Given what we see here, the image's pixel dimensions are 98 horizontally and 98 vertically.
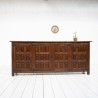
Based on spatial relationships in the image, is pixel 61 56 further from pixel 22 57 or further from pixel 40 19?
pixel 40 19

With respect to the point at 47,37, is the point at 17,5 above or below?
above

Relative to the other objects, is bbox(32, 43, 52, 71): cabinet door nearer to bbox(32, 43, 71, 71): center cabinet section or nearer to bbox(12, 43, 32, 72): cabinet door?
bbox(32, 43, 71, 71): center cabinet section

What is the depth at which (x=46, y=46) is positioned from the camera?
6.92 metres

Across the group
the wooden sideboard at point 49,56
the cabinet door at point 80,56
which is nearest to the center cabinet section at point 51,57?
the wooden sideboard at point 49,56

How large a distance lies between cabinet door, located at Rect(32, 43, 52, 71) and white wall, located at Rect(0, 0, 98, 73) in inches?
98.2

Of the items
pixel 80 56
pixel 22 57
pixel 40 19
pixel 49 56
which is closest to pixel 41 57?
pixel 49 56

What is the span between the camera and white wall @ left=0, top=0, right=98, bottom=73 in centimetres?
934

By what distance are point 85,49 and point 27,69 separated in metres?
1.89

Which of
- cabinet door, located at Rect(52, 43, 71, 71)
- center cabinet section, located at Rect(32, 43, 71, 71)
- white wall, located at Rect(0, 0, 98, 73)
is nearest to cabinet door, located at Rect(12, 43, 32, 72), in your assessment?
center cabinet section, located at Rect(32, 43, 71, 71)

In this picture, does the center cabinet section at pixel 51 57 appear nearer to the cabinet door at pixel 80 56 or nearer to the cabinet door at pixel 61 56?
the cabinet door at pixel 61 56

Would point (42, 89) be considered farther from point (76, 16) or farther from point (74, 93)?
point (76, 16)

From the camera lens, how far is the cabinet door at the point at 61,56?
6.94m

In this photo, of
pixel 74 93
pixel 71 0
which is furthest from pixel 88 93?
pixel 71 0

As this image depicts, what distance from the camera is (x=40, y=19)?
9.36m
